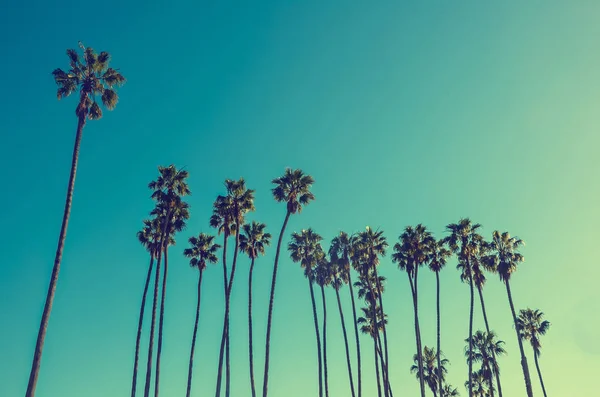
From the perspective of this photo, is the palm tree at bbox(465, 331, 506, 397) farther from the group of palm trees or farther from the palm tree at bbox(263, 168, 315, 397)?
the palm tree at bbox(263, 168, 315, 397)

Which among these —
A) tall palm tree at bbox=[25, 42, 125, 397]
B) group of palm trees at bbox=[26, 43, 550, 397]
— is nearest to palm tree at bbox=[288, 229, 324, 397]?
group of palm trees at bbox=[26, 43, 550, 397]

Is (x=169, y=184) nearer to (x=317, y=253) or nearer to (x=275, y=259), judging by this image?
(x=275, y=259)

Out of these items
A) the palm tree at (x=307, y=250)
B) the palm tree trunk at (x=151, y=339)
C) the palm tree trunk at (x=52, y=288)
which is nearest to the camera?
the palm tree trunk at (x=52, y=288)

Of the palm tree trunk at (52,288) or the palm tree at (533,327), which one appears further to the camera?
the palm tree at (533,327)

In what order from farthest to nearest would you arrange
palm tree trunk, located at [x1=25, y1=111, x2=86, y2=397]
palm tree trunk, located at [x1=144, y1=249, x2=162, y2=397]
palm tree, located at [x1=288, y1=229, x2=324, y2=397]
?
palm tree, located at [x1=288, y1=229, x2=324, y2=397] → palm tree trunk, located at [x1=144, y1=249, x2=162, y2=397] → palm tree trunk, located at [x1=25, y1=111, x2=86, y2=397]

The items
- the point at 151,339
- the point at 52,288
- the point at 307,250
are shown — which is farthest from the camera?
the point at 307,250

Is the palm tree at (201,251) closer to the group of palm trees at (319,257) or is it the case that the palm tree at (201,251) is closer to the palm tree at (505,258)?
the group of palm trees at (319,257)

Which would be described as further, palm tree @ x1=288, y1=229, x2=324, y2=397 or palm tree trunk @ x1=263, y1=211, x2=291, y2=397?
palm tree @ x1=288, y1=229, x2=324, y2=397

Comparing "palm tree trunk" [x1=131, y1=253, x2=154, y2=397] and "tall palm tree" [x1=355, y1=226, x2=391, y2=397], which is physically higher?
"tall palm tree" [x1=355, y1=226, x2=391, y2=397]

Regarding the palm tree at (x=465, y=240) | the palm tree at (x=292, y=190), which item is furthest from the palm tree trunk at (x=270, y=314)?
the palm tree at (x=465, y=240)

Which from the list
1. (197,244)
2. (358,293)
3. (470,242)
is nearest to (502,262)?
(470,242)

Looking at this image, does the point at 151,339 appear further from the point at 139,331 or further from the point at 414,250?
the point at 414,250

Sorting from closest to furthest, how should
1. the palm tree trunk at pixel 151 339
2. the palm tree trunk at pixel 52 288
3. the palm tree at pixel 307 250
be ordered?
the palm tree trunk at pixel 52 288 → the palm tree trunk at pixel 151 339 → the palm tree at pixel 307 250

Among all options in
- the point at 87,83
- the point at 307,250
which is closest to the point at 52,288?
the point at 87,83
